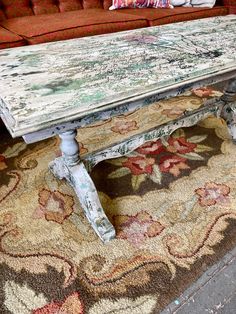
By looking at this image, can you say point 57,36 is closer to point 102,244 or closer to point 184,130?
point 184,130

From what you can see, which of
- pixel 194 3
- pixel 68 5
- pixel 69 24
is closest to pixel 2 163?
pixel 69 24

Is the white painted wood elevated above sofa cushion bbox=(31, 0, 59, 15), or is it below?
below

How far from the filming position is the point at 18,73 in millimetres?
693

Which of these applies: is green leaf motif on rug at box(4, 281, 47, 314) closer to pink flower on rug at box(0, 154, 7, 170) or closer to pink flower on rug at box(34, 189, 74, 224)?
pink flower on rug at box(34, 189, 74, 224)

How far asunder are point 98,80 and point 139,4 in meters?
1.22

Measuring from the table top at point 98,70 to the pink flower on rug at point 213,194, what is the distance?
40cm

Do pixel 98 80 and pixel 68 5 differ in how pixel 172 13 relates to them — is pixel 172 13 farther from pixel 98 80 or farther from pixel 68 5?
pixel 98 80

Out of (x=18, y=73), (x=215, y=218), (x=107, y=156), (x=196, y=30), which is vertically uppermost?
(x=18, y=73)

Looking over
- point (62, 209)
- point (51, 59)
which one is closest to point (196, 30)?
point (51, 59)

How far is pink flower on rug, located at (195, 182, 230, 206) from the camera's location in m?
0.89

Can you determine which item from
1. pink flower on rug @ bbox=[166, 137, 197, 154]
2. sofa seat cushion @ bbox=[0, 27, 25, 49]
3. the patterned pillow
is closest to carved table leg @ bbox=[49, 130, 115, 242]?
pink flower on rug @ bbox=[166, 137, 197, 154]

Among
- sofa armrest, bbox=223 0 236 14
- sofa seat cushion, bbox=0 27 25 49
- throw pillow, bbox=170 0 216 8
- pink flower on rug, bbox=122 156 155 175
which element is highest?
sofa seat cushion, bbox=0 27 25 49

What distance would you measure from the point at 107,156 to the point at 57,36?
67cm

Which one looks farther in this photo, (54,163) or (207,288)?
(54,163)
